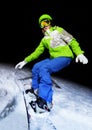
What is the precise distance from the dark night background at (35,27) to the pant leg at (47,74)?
70.6 inches

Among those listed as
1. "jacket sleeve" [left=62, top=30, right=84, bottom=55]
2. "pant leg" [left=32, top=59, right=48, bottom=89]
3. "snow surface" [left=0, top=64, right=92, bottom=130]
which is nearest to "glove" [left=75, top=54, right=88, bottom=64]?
"jacket sleeve" [left=62, top=30, right=84, bottom=55]

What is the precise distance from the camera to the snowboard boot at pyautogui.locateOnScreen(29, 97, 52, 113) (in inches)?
142

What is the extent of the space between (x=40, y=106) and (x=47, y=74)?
1.12 ft

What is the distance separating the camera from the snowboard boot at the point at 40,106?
3601 millimetres

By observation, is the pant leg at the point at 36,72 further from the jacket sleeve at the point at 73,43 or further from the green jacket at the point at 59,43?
the jacket sleeve at the point at 73,43

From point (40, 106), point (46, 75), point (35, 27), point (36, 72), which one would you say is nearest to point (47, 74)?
point (46, 75)

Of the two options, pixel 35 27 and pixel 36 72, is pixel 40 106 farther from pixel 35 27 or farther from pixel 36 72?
pixel 35 27

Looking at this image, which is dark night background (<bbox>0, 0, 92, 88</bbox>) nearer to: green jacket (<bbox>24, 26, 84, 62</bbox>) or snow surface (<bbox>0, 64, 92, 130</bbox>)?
snow surface (<bbox>0, 64, 92, 130</bbox>)

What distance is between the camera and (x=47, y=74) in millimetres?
3648

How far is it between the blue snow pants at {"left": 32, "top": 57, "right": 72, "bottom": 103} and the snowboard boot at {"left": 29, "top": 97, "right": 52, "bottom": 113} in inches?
1.7

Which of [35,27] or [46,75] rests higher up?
[35,27]

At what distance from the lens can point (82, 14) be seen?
6645mm

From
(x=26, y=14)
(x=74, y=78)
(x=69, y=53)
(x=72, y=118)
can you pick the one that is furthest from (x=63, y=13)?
(x=72, y=118)

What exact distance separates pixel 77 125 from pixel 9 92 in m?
0.93
